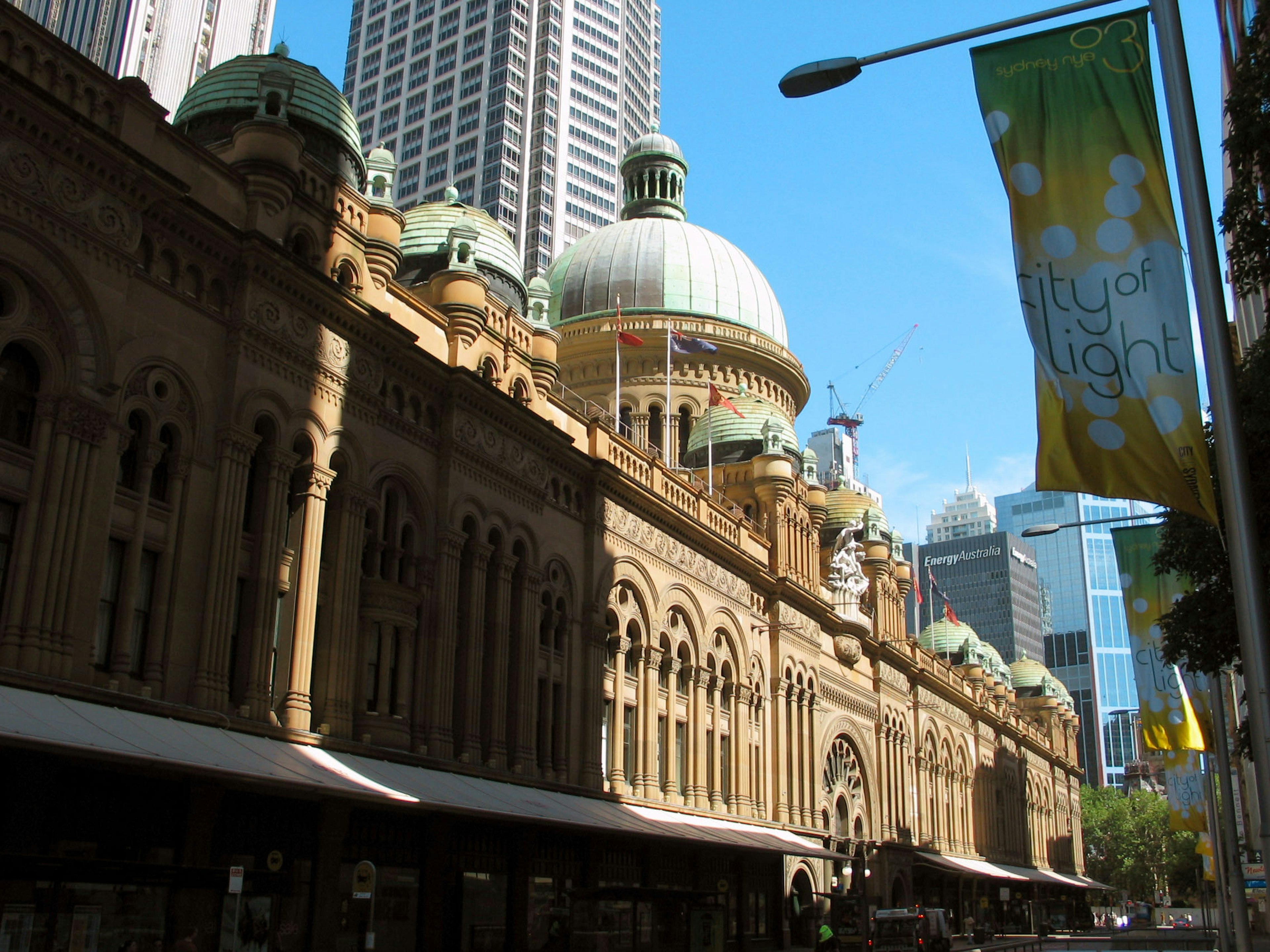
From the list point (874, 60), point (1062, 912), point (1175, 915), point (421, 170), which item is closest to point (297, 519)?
point (874, 60)

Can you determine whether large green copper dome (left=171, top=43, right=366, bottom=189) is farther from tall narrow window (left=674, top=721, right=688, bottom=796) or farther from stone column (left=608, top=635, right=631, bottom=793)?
tall narrow window (left=674, top=721, right=688, bottom=796)

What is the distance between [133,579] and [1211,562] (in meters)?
20.4

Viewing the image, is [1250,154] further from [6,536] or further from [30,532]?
A: [6,536]

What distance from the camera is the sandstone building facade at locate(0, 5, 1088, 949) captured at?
2223 cm

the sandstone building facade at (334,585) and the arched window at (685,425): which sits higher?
the arched window at (685,425)

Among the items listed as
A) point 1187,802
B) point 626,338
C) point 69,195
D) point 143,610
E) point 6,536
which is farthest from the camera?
point 626,338

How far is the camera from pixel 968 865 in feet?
243

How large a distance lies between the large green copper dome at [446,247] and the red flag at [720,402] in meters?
14.2

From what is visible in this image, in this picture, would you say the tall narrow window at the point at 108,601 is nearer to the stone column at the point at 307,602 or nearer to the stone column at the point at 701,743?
the stone column at the point at 307,602

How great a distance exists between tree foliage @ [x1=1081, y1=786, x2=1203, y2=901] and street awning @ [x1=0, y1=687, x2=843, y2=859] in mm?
88894

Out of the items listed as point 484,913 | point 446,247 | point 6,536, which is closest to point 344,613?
point 6,536

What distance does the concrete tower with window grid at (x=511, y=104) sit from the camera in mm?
139000

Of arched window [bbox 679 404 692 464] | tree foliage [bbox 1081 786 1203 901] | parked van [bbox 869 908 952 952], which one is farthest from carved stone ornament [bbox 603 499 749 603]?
tree foliage [bbox 1081 786 1203 901]

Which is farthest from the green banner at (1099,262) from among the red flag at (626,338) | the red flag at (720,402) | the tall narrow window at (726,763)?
the red flag at (720,402)
